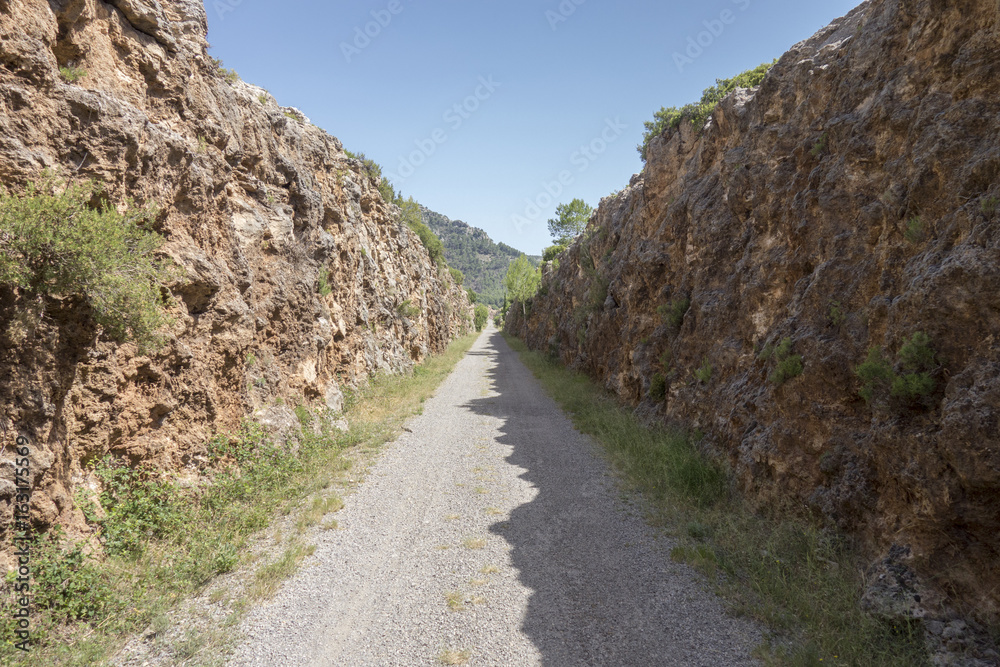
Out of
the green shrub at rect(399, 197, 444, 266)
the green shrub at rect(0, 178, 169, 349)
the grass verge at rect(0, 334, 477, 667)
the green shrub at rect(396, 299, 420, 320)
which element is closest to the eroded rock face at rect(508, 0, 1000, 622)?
the grass verge at rect(0, 334, 477, 667)

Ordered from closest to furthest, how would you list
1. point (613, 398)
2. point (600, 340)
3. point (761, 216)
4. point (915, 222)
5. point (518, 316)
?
point (915, 222) < point (761, 216) < point (613, 398) < point (600, 340) < point (518, 316)

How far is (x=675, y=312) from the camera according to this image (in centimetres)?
1216

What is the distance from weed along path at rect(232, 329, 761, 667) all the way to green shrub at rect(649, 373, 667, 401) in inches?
129

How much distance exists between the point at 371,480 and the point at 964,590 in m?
8.42

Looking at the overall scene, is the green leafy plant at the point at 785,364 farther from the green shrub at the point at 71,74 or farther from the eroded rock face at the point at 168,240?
the green shrub at the point at 71,74

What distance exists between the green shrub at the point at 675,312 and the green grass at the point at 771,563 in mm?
3551

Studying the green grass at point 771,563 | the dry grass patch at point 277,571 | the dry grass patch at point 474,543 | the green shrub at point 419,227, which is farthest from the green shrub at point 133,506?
the green shrub at point 419,227

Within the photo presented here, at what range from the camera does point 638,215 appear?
17.5m

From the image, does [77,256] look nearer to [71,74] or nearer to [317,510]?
Answer: [71,74]

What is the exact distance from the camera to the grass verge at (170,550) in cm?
429

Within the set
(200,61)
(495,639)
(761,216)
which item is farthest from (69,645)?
(761,216)

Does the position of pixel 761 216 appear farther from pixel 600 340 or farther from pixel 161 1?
pixel 161 1

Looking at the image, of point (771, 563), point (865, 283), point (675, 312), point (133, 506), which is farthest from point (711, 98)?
point (133, 506)

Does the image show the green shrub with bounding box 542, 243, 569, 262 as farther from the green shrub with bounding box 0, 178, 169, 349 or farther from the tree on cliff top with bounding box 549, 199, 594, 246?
the green shrub with bounding box 0, 178, 169, 349
